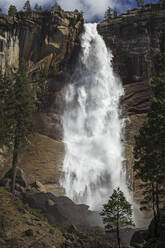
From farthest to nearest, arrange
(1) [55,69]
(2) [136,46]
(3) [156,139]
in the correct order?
(2) [136,46] → (1) [55,69] → (3) [156,139]

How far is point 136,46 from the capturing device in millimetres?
53406

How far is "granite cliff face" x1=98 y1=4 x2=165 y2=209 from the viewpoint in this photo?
168 ft

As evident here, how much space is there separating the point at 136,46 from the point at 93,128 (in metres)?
22.2

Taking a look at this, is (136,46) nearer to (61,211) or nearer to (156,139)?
(156,139)

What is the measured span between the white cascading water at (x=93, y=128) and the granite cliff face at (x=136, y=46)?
6.70 feet

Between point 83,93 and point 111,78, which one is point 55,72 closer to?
point 83,93

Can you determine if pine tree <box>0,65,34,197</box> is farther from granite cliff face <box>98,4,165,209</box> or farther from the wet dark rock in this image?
A: granite cliff face <box>98,4,165,209</box>

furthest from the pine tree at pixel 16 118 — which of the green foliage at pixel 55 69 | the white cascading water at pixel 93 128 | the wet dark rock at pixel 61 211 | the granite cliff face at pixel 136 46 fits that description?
the granite cliff face at pixel 136 46

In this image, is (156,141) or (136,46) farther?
(136,46)

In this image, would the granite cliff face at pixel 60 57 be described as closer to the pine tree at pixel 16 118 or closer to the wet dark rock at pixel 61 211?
the wet dark rock at pixel 61 211

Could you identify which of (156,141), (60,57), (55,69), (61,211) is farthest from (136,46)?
(61,211)

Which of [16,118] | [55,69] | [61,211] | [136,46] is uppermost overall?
[136,46]

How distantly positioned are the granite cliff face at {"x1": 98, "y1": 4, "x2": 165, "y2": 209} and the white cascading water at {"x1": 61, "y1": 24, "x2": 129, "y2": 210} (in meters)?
2.04

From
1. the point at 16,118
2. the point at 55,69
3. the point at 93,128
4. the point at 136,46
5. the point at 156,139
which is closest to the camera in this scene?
the point at 156,139
